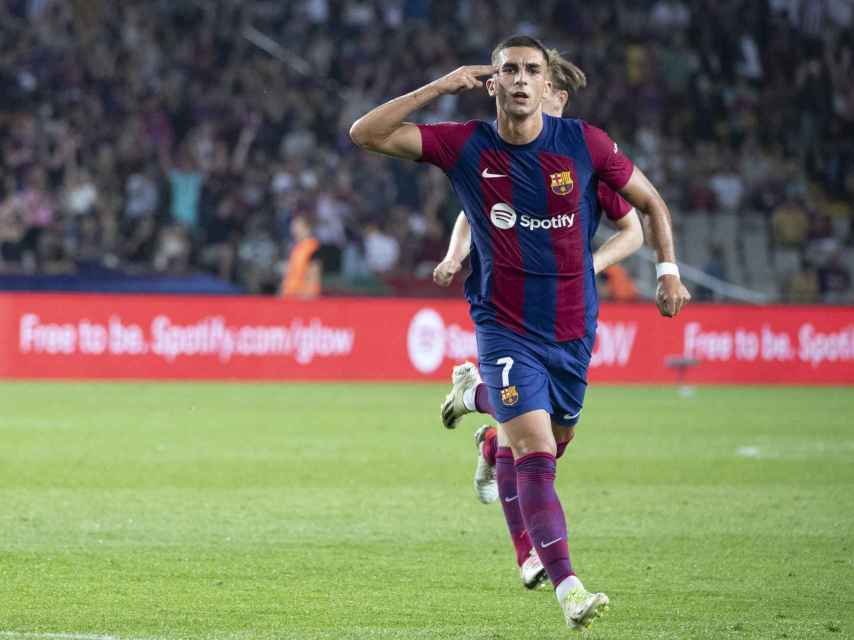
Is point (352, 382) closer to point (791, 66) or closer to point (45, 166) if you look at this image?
point (45, 166)

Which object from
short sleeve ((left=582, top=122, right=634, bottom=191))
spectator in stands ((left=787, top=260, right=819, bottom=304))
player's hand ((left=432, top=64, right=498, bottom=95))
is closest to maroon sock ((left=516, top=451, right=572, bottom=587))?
short sleeve ((left=582, top=122, right=634, bottom=191))

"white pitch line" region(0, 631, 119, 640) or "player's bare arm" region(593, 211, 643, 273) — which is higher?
"player's bare arm" region(593, 211, 643, 273)

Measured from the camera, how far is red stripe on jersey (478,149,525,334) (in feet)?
21.7

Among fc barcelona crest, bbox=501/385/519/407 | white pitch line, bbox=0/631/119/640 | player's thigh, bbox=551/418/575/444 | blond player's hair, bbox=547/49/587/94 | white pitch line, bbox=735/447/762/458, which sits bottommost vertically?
white pitch line, bbox=735/447/762/458

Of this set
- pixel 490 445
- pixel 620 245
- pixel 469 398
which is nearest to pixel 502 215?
pixel 620 245

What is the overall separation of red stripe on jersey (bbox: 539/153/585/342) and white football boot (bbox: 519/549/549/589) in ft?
3.48

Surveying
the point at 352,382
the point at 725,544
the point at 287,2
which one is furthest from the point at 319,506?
the point at 287,2

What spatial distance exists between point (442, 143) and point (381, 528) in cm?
318

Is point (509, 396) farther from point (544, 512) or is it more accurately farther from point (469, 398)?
point (469, 398)

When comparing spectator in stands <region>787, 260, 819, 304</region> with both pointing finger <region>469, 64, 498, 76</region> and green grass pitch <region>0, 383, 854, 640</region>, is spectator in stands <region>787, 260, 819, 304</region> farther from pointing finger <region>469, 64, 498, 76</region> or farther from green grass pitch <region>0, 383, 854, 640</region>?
pointing finger <region>469, 64, 498, 76</region>

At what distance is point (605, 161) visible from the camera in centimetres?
670

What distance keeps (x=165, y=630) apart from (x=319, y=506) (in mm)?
4070

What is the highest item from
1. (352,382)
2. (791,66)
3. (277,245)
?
(791,66)

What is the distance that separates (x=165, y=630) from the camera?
6.07 metres
